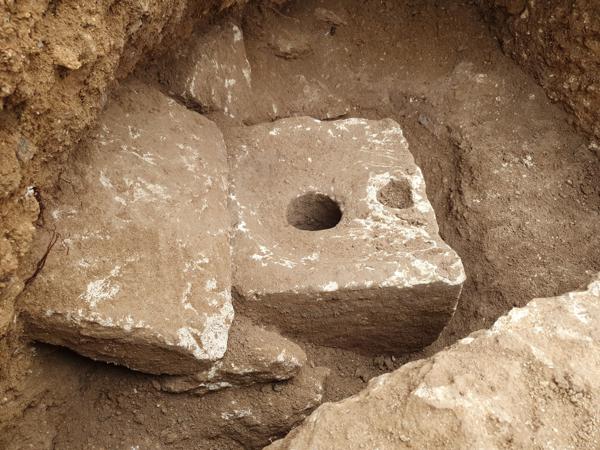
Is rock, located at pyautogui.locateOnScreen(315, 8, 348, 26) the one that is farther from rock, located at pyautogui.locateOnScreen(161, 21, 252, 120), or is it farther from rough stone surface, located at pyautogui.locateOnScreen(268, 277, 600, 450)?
rough stone surface, located at pyautogui.locateOnScreen(268, 277, 600, 450)

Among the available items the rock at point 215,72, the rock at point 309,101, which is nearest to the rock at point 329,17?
the rock at point 309,101

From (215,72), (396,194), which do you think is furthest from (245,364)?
(215,72)

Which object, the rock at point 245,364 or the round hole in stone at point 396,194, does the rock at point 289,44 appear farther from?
the rock at point 245,364

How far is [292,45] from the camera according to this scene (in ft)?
11.3

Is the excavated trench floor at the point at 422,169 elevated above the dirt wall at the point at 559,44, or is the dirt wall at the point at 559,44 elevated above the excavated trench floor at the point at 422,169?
the dirt wall at the point at 559,44

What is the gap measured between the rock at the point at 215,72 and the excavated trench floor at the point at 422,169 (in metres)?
0.03

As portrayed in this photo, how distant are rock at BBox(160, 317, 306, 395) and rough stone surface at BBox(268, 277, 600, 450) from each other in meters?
0.56

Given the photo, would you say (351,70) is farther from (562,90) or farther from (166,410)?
(166,410)

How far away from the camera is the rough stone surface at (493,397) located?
1.58 metres

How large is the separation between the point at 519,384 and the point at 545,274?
1.40 metres

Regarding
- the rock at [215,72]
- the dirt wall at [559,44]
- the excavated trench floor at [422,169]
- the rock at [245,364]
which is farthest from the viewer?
the dirt wall at [559,44]

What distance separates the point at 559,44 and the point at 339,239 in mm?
1668

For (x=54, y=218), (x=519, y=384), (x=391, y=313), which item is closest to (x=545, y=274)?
(x=391, y=313)

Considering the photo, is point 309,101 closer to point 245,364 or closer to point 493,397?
point 245,364
